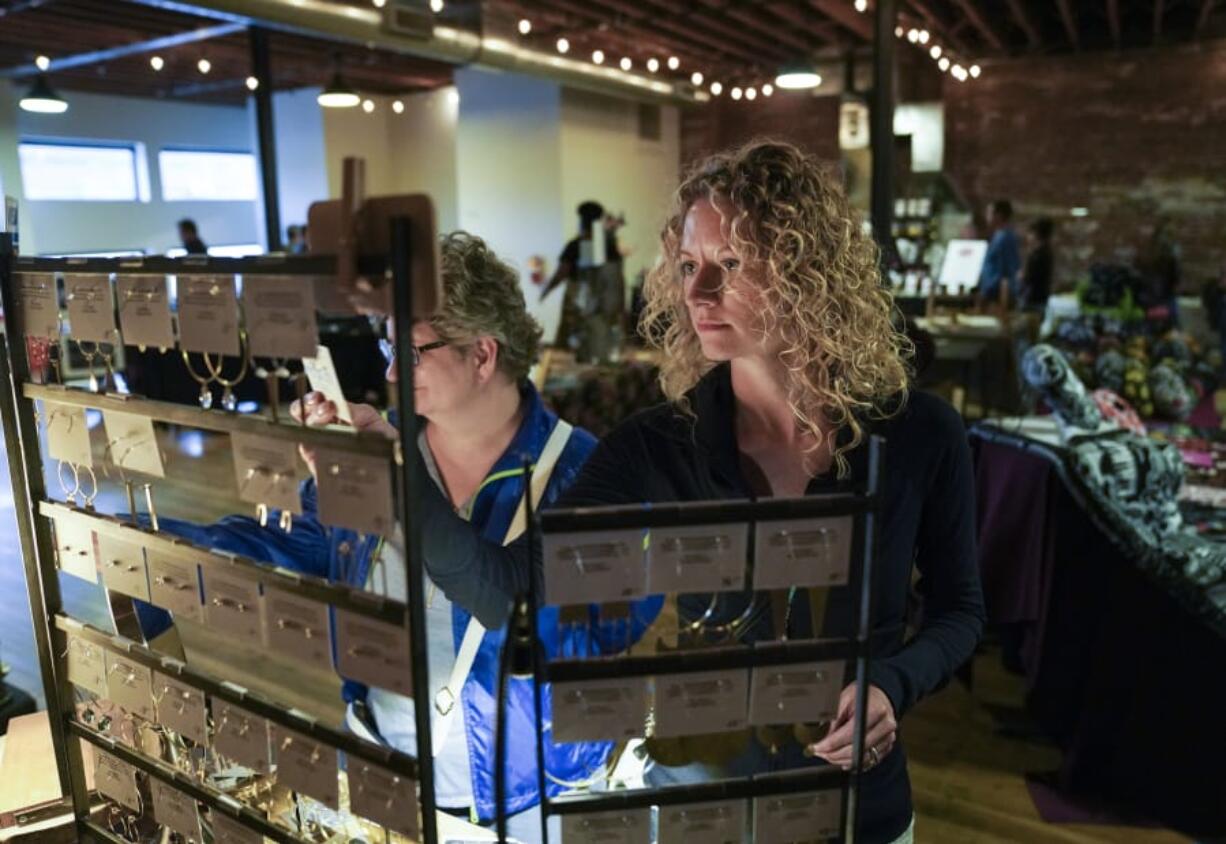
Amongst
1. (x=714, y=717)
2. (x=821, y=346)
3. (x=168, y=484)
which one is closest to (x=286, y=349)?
(x=714, y=717)

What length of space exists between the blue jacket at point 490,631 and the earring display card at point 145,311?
13.9 inches

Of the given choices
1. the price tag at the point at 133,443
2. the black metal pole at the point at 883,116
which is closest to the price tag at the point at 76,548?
the price tag at the point at 133,443

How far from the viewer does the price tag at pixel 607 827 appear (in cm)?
81

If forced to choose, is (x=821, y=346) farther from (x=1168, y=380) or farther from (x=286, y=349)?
(x=1168, y=380)

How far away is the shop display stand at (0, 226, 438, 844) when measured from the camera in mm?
756

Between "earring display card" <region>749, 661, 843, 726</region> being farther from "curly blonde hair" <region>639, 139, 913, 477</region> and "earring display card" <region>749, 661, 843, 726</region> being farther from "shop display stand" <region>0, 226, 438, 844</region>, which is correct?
"curly blonde hair" <region>639, 139, 913, 477</region>

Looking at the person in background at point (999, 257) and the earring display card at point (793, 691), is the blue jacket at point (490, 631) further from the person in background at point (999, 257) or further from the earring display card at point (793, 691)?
the person in background at point (999, 257)

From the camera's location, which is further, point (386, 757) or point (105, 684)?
point (105, 684)

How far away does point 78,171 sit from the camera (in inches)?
461

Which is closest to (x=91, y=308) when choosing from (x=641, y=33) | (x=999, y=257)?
(x=999, y=257)

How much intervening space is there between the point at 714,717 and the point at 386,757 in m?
0.29

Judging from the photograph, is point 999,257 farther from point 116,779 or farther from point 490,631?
point 116,779

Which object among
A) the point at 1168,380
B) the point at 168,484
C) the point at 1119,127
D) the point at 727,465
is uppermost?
the point at 1119,127

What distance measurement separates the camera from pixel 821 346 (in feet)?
3.90
